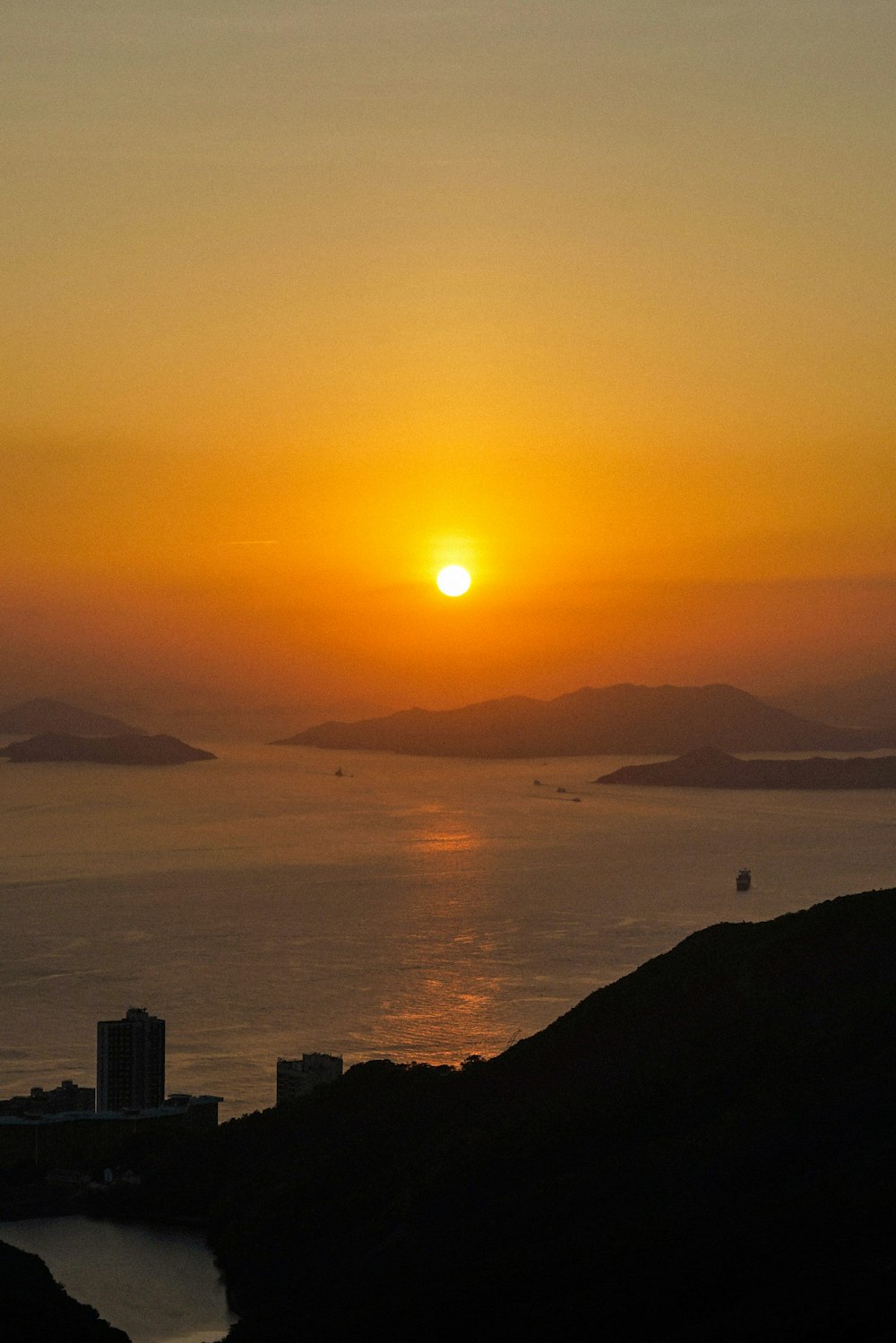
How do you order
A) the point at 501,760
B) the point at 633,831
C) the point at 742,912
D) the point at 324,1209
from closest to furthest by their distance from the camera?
the point at 324,1209 → the point at 742,912 → the point at 633,831 → the point at 501,760

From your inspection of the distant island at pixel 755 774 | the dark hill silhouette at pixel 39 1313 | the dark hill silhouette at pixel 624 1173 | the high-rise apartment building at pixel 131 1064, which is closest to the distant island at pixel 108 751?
the distant island at pixel 755 774

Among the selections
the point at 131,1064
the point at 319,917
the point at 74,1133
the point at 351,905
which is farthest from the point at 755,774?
the point at 74,1133

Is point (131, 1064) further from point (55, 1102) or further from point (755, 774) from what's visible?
point (755, 774)

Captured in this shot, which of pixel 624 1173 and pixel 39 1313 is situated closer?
pixel 39 1313

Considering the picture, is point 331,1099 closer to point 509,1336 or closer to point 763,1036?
point 763,1036

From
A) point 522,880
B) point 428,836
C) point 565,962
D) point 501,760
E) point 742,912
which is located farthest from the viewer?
point 501,760

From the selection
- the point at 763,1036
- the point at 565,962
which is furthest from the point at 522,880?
the point at 763,1036
